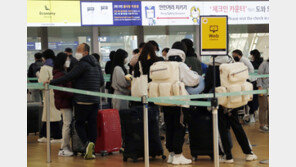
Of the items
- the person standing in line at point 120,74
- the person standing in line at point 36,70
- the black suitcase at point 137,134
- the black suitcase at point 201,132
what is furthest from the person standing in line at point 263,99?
the person standing in line at point 36,70

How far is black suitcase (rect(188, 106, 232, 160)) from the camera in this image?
6.83m

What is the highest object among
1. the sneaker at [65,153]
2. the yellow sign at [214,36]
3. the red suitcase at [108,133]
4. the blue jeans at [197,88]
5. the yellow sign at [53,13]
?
the yellow sign at [53,13]

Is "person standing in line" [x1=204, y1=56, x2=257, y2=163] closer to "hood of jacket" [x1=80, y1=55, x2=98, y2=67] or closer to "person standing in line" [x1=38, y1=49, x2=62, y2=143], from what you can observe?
"hood of jacket" [x1=80, y1=55, x2=98, y2=67]

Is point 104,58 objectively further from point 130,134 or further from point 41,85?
point 130,134

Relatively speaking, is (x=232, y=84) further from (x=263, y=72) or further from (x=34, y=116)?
(x=34, y=116)

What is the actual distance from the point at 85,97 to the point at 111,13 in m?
7.92

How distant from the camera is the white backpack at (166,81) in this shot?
6.42 m

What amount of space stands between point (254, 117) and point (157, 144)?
5.22 meters

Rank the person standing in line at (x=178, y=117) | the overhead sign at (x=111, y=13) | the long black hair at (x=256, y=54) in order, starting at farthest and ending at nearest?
the overhead sign at (x=111, y=13) → the long black hair at (x=256, y=54) → the person standing in line at (x=178, y=117)

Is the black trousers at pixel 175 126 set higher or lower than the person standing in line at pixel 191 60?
lower

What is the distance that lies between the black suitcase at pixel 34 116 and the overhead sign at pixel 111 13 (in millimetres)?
4704

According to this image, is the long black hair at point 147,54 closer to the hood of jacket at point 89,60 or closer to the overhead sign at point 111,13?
the hood of jacket at point 89,60

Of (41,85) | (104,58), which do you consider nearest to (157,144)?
(41,85)

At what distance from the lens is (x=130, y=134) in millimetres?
7020
